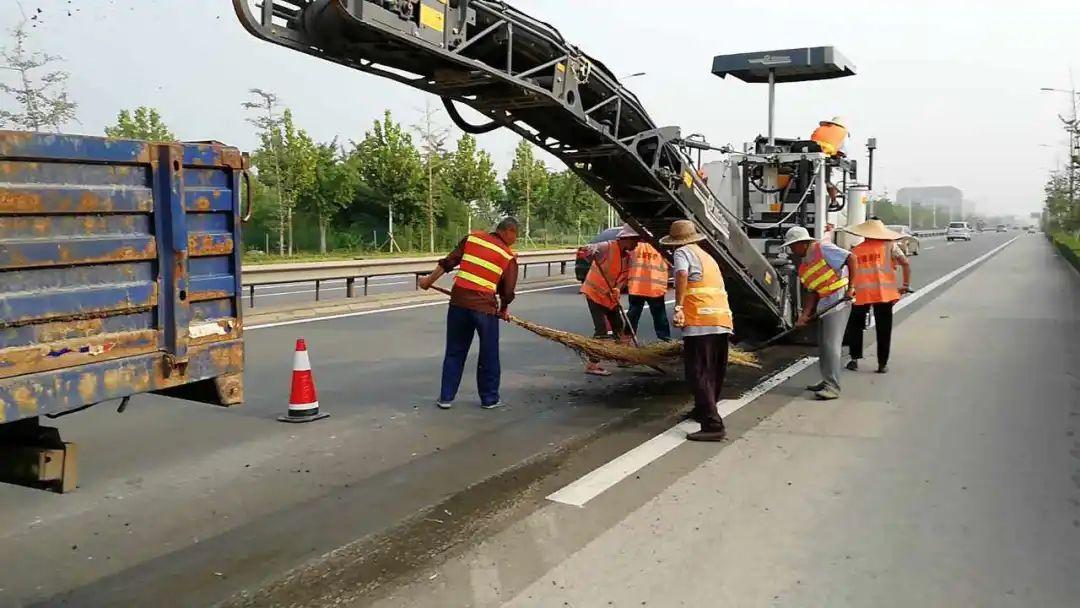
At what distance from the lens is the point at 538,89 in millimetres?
5832

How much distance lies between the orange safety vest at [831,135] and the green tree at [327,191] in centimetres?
2480

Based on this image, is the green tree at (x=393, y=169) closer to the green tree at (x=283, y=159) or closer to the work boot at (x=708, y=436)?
the green tree at (x=283, y=159)

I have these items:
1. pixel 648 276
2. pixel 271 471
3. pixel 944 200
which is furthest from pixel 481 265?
pixel 944 200

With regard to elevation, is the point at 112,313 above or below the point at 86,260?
below

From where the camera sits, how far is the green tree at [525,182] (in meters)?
40.0

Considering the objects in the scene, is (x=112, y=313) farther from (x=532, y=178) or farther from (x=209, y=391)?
(x=532, y=178)

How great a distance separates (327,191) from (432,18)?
2999 centimetres

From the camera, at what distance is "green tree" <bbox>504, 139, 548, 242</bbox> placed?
40.0m

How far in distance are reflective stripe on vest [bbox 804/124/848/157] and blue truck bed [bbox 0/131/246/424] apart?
8977 millimetres

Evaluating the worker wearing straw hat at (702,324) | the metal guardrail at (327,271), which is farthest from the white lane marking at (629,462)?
the metal guardrail at (327,271)

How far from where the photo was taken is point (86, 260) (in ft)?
9.72

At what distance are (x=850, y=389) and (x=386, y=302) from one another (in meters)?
→ 9.26

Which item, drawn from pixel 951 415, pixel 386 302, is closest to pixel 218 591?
pixel 951 415

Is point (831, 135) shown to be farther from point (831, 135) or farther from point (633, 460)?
point (633, 460)
